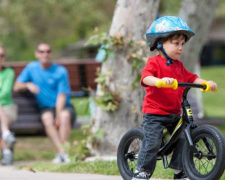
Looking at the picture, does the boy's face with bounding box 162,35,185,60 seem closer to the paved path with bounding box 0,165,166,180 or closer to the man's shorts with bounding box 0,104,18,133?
the paved path with bounding box 0,165,166,180

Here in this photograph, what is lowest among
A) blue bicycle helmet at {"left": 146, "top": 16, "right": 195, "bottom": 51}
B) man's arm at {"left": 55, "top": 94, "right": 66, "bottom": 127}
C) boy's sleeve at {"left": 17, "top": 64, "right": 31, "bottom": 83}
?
man's arm at {"left": 55, "top": 94, "right": 66, "bottom": 127}

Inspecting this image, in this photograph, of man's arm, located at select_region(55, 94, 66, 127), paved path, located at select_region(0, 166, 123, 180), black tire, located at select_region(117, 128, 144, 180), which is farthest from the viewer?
man's arm, located at select_region(55, 94, 66, 127)

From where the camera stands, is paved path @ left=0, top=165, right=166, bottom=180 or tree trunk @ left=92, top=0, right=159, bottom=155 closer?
paved path @ left=0, top=165, right=166, bottom=180

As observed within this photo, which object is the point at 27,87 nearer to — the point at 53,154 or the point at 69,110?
the point at 69,110

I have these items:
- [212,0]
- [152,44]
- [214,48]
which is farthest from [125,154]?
[214,48]

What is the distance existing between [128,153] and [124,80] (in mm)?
2138

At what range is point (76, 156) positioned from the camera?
25.8ft

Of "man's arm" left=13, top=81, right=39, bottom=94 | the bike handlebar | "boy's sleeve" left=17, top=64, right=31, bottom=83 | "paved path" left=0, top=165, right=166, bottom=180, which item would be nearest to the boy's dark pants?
the bike handlebar

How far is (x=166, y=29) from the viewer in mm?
5168

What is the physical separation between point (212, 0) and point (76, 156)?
3.96 metres

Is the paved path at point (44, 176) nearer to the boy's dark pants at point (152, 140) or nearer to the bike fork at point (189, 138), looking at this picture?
the boy's dark pants at point (152, 140)

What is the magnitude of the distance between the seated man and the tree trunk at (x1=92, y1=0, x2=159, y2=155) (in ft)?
4.39

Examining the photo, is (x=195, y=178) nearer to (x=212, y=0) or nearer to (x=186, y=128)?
(x=186, y=128)

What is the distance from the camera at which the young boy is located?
518cm
